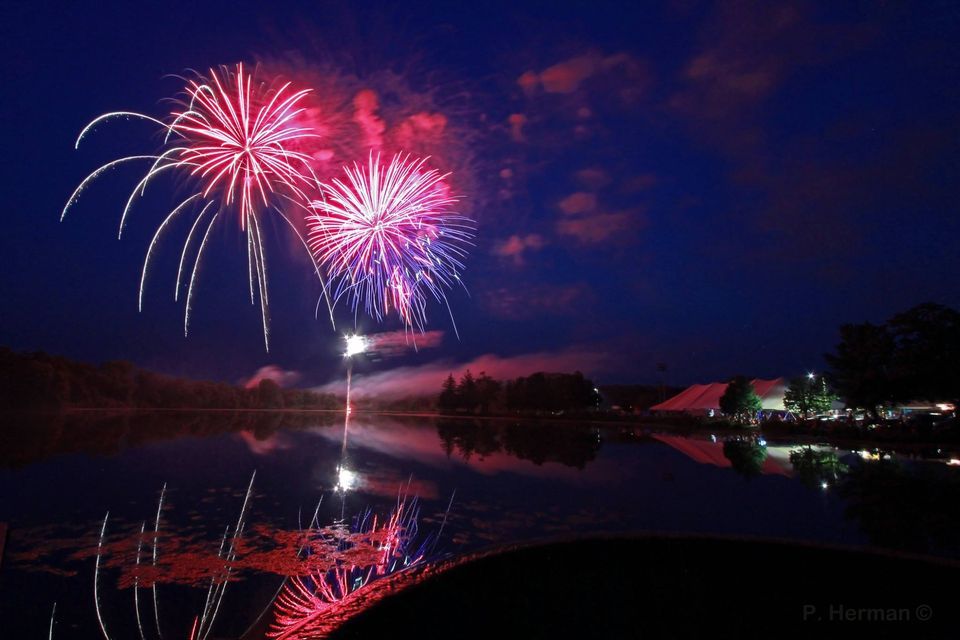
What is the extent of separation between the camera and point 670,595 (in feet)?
20.2

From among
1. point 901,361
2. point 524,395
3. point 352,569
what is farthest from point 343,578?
point 524,395

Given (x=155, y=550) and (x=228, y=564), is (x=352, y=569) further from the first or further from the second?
(x=155, y=550)

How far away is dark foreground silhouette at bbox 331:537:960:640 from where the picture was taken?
17.5ft

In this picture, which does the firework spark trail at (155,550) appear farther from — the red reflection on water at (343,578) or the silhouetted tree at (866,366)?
the silhouetted tree at (866,366)

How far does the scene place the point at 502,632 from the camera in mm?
5238

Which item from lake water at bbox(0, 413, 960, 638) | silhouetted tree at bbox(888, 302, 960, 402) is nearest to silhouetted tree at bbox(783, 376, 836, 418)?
silhouetted tree at bbox(888, 302, 960, 402)

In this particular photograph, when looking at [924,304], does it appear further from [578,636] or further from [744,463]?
[578,636]

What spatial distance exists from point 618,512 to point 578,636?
19.5 feet

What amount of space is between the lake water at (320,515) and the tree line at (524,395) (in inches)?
2181

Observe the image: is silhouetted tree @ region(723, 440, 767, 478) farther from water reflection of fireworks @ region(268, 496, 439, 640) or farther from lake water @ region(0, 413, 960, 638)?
water reflection of fireworks @ region(268, 496, 439, 640)

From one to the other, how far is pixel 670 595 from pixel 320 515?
6587 mm

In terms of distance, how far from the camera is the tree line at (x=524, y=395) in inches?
2985

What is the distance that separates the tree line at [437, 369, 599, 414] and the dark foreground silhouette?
2636 inches

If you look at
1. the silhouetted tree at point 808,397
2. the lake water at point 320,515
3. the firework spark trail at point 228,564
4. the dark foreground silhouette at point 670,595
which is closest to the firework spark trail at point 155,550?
the lake water at point 320,515
